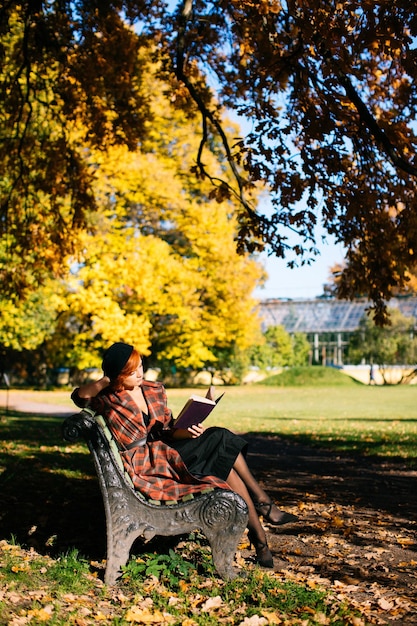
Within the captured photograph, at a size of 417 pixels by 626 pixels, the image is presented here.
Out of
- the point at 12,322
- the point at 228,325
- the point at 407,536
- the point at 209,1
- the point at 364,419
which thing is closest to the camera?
the point at 407,536

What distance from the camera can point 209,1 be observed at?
1013 centimetres

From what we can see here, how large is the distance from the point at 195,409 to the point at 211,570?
1011mm

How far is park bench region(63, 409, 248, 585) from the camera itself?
4.00 meters

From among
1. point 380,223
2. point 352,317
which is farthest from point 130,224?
point 352,317

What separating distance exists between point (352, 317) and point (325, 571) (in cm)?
6085

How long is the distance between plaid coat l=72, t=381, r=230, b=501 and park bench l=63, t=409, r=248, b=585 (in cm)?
7

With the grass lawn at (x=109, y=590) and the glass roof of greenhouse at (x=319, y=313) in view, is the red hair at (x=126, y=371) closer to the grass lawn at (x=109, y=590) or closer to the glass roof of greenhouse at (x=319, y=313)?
the grass lawn at (x=109, y=590)

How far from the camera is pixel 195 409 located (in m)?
4.27

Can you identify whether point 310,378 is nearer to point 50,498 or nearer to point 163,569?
point 50,498

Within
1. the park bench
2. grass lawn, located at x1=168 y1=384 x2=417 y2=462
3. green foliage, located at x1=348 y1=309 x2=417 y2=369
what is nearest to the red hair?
the park bench

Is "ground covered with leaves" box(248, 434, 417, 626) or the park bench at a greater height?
the park bench

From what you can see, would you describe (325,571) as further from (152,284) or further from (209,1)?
(152,284)

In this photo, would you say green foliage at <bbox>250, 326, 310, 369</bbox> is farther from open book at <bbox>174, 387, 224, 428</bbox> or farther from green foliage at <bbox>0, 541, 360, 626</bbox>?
green foliage at <bbox>0, 541, 360, 626</bbox>

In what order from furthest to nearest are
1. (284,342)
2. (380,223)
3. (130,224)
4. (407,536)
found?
(284,342) < (130,224) < (380,223) < (407,536)
